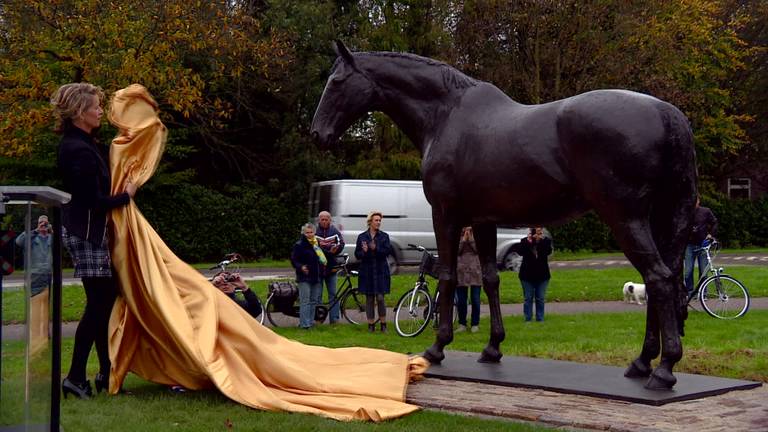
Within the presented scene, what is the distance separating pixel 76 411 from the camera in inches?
259

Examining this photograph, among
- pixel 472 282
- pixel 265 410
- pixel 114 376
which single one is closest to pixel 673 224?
pixel 265 410

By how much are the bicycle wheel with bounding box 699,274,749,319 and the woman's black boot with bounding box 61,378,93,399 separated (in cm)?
1039

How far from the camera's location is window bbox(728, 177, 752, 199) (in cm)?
4539

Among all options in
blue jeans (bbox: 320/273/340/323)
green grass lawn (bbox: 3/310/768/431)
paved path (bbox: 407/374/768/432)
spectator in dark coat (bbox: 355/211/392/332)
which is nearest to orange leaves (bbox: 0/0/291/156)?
blue jeans (bbox: 320/273/340/323)

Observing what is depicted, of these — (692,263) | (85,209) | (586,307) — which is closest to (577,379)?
(85,209)

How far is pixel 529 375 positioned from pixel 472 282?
18.6 ft

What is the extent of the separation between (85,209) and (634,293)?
39.0 feet

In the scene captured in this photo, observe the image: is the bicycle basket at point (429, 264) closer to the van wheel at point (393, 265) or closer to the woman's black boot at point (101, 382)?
the woman's black boot at point (101, 382)

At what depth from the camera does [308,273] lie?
1398 cm

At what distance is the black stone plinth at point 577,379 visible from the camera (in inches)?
264

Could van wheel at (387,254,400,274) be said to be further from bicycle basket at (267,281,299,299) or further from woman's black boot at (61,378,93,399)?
woman's black boot at (61,378,93,399)

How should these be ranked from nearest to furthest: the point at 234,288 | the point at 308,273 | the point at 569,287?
the point at 234,288, the point at 308,273, the point at 569,287

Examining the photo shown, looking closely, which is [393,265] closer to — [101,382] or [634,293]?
[634,293]

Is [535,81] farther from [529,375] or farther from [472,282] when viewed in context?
[529,375]
